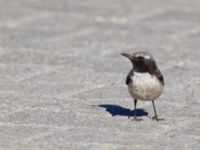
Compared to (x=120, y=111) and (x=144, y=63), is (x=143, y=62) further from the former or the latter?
(x=120, y=111)

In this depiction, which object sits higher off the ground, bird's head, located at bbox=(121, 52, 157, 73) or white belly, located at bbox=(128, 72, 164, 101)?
bird's head, located at bbox=(121, 52, 157, 73)

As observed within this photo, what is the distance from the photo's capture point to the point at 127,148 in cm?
764

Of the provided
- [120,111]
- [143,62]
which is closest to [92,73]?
[120,111]

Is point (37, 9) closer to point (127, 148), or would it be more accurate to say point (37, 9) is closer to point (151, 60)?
point (151, 60)

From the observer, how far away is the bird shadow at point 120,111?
895cm

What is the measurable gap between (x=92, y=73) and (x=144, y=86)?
235 cm

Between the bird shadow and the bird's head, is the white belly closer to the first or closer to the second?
the bird's head

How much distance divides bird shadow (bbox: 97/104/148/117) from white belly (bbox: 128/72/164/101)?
385mm

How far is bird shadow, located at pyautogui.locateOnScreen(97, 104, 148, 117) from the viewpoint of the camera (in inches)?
352

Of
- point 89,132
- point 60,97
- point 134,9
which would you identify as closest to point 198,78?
point 60,97

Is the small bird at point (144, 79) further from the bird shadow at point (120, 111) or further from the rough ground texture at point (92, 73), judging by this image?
the bird shadow at point (120, 111)

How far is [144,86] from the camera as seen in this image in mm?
8391

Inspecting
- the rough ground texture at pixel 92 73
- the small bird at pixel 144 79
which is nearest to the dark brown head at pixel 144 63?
the small bird at pixel 144 79

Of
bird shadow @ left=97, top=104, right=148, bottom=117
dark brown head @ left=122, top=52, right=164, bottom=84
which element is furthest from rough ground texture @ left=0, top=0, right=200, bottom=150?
dark brown head @ left=122, top=52, right=164, bottom=84
